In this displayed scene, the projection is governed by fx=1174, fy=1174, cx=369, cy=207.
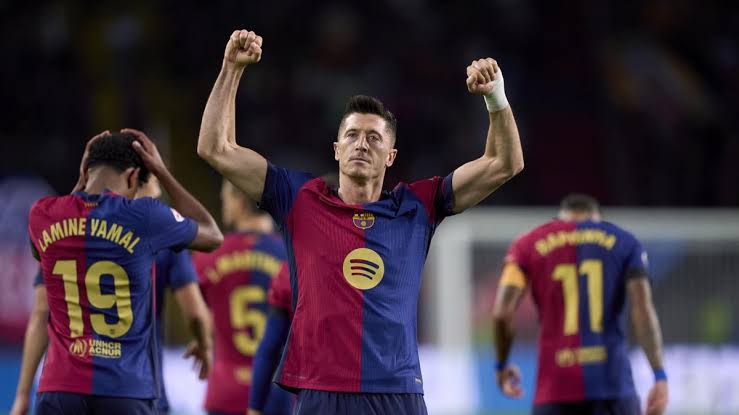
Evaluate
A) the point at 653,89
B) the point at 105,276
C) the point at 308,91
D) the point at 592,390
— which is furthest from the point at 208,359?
the point at 653,89

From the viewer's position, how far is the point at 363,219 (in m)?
4.69

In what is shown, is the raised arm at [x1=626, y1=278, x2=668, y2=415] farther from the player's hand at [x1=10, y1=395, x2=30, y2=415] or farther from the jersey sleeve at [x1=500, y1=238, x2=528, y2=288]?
the player's hand at [x1=10, y1=395, x2=30, y2=415]

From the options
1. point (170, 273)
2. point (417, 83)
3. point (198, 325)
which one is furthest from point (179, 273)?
point (417, 83)

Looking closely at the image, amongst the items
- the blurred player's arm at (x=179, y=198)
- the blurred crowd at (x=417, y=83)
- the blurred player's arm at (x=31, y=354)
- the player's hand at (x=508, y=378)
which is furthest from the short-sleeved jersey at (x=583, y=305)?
the blurred crowd at (x=417, y=83)

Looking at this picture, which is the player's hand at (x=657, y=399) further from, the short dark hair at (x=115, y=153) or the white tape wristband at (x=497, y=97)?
the short dark hair at (x=115, y=153)

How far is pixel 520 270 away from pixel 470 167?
2315 mm

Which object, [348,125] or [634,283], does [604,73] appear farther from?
[348,125]

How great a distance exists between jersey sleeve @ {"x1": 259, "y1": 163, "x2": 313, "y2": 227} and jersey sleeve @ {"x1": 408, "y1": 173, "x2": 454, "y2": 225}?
493 mm

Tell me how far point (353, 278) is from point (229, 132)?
30.7 inches

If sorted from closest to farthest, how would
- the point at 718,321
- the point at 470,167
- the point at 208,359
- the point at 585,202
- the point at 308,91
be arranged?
1. the point at 470,167
2. the point at 208,359
3. the point at 585,202
4. the point at 718,321
5. the point at 308,91

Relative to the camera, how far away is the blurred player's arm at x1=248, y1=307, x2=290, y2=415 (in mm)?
6406

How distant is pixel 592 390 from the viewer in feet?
21.6

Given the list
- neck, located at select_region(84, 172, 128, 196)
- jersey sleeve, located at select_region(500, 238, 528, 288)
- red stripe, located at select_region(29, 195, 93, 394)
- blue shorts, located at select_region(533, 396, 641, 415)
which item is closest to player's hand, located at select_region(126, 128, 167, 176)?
neck, located at select_region(84, 172, 128, 196)

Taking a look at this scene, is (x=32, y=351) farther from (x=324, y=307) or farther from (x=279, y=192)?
(x=324, y=307)
